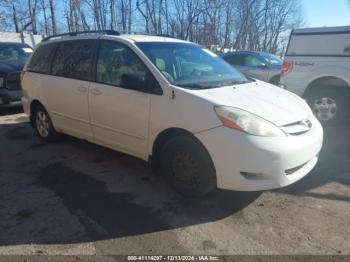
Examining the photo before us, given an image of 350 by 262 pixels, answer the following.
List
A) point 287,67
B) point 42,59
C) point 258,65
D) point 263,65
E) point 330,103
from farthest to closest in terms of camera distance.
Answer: point 258,65 < point 263,65 < point 287,67 < point 330,103 < point 42,59

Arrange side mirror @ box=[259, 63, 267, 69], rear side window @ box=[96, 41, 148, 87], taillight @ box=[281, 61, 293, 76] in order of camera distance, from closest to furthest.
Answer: rear side window @ box=[96, 41, 148, 87], taillight @ box=[281, 61, 293, 76], side mirror @ box=[259, 63, 267, 69]

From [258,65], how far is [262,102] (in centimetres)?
764

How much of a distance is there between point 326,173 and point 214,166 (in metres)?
1.92

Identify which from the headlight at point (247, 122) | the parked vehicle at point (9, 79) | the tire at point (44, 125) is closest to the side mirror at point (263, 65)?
the parked vehicle at point (9, 79)

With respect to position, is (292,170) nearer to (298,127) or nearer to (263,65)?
(298,127)

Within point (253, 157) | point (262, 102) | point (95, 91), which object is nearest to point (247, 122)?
point (253, 157)

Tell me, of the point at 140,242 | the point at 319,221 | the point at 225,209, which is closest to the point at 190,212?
the point at 225,209

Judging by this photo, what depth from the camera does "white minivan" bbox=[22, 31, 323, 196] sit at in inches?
126

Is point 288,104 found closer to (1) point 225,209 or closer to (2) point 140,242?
(1) point 225,209

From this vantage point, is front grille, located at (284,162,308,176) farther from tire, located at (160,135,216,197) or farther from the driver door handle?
the driver door handle

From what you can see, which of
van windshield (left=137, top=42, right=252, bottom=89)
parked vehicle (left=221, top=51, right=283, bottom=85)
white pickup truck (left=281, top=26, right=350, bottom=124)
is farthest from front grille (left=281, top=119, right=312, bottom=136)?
parked vehicle (left=221, top=51, right=283, bottom=85)

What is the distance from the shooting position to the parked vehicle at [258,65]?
417 inches

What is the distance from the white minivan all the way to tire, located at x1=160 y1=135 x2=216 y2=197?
11mm

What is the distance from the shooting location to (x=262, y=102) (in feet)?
11.7
